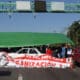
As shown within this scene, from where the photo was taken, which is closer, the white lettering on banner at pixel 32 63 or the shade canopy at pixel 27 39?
the white lettering on banner at pixel 32 63

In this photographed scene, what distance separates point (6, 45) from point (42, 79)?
1450 cm

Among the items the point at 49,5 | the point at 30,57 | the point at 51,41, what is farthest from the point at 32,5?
the point at 30,57

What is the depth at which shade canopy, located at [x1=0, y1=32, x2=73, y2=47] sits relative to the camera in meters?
33.4

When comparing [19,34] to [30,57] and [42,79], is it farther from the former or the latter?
[42,79]

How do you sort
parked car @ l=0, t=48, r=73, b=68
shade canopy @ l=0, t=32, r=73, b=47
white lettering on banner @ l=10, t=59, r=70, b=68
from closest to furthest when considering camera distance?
parked car @ l=0, t=48, r=73, b=68 < white lettering on banner @ l=10, t=59, r=70, b=68 < shade canopy @ l=0, t=32, r=73, b=47

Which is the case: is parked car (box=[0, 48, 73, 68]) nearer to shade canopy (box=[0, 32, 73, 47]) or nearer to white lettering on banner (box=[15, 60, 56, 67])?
white lettering on banner (box=[15, 60, 56, 67])

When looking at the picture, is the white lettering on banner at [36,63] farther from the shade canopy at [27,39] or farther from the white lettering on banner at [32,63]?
the shade canopy at [27,39]

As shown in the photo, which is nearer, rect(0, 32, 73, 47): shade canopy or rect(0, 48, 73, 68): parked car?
rect(0, 48, 73, 68): parked car

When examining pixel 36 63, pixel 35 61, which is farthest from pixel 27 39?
pixel 36 63

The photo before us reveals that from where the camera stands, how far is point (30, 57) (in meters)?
30.9

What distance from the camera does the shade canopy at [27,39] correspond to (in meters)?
33.4

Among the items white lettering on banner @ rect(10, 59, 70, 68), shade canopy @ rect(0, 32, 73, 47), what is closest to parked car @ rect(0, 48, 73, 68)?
white lettering on banner @ rect(10, 59, 70, 68)

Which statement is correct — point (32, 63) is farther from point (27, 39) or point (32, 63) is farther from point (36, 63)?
point (27, 39)

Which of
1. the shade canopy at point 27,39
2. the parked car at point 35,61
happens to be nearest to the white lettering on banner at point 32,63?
the parked car at point 35,61
